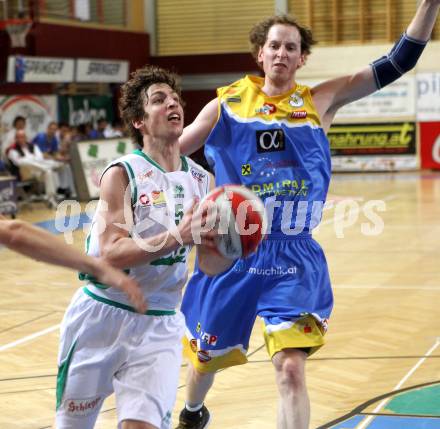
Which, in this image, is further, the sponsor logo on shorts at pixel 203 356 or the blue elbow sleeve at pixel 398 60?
the blue elbow sleeve at pixel 398 60

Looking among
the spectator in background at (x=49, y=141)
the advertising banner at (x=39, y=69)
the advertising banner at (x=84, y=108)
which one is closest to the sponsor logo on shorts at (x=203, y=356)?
the spectator in background at (x=49, y=141)

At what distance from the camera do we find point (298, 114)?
463cm

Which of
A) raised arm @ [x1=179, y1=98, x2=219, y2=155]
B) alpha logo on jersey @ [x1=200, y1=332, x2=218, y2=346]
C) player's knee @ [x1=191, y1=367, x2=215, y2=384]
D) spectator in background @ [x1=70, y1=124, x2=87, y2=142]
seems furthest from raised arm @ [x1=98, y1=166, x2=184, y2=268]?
spectator in background @ [x1=70, y1=124, x2=87, y2=142]

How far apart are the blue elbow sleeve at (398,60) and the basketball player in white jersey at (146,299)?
1.38 m

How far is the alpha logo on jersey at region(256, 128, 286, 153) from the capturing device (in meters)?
4.57

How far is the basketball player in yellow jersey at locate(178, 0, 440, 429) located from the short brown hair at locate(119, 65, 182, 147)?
762 mm

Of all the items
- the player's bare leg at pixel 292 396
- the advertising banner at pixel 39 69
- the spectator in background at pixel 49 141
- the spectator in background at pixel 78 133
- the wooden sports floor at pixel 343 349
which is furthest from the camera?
the spectator in background at pixel 78 133

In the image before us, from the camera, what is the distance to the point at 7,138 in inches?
708

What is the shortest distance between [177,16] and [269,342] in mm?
22454

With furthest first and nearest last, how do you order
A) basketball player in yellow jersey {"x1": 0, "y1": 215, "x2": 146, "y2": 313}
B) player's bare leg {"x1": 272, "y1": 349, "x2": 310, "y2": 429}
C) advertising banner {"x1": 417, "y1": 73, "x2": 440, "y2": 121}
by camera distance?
advertising banner {"x1": 417, "y1": 73, "x2": 440, "y2": 121} → player's bare leg {"x1": 272, "y1": 349, "x2": 310, "y2": 429} → basketball player in yellow jersey {"x1": 0, "y1": 215, "x2": 146, "y2": 313}

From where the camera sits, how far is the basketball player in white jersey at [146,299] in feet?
11.4

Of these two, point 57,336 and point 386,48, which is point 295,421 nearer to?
point 57,336

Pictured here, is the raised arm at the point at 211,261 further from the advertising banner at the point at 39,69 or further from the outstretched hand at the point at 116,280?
the advertising banner at the point at 39,69

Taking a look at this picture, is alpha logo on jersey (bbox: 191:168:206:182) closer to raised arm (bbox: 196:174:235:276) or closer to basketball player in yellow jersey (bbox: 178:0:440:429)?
raised arm (bbox: 196:174:235:276)
